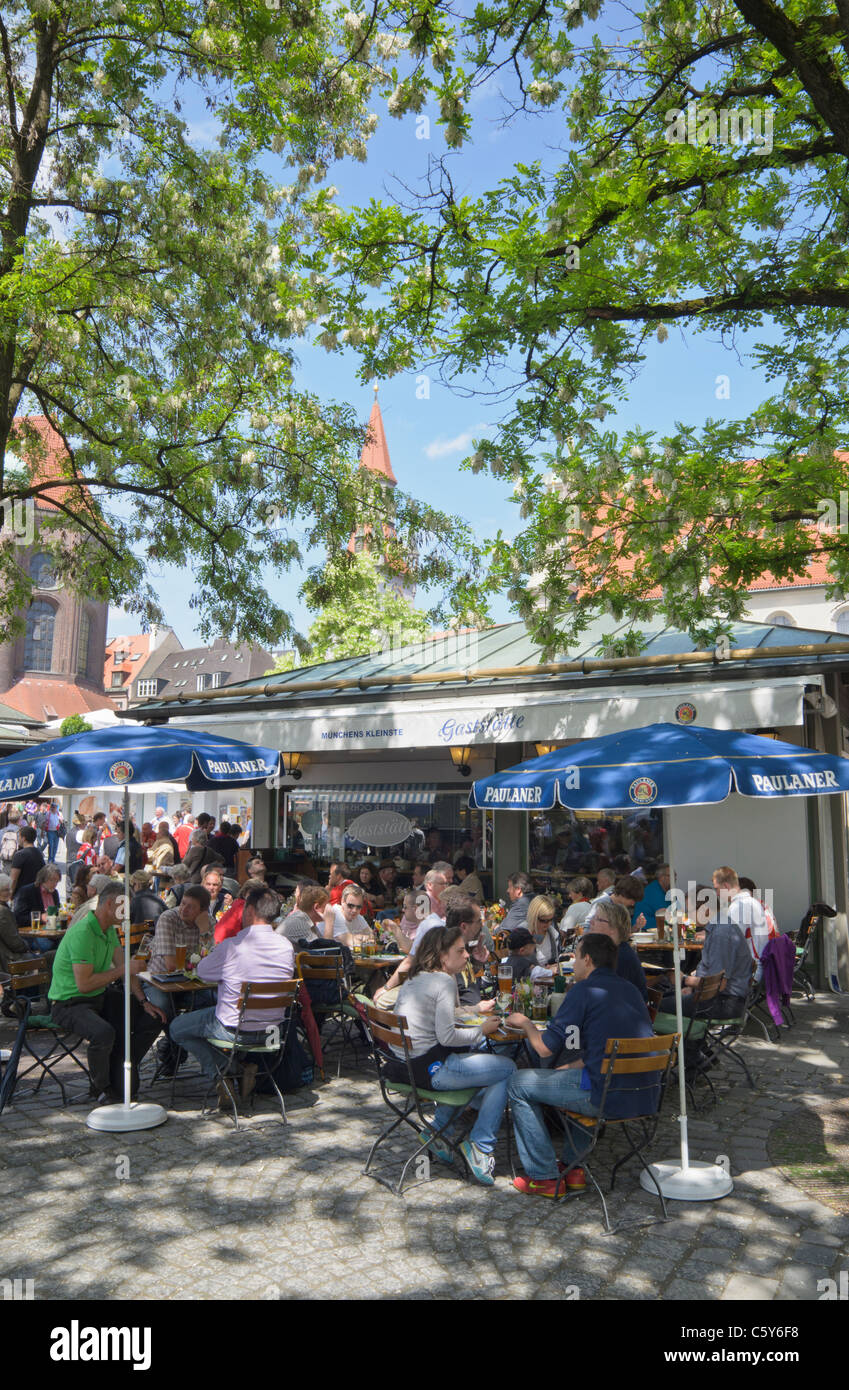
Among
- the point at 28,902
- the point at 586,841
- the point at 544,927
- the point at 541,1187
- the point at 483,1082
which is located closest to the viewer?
the point at 541,1187

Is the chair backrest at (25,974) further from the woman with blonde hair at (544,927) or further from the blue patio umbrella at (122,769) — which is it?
the woman with blonde hair at (544,927)

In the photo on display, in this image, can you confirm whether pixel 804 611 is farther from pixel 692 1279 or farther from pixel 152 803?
pixel 692 1279

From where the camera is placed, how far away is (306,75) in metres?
10.1

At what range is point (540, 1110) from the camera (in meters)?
5.10

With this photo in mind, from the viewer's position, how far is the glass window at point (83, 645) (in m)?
55.2

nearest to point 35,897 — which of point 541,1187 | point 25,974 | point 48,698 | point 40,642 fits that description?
point 25,974

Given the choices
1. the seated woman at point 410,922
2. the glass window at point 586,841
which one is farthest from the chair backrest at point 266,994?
the glass window at point 586,841

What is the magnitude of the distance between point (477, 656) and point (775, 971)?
659 cm

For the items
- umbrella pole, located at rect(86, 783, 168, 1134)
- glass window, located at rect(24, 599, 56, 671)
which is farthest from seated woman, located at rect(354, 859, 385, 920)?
glass window, located at rect(24, 599, 56, 671)

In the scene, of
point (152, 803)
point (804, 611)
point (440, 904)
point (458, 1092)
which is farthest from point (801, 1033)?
Result: point (804, 611)

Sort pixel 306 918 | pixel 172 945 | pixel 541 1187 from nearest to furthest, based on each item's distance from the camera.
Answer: pixel 541 1187 → pixel 172 945 → pixel 306 918

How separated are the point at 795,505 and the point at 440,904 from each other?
517cm

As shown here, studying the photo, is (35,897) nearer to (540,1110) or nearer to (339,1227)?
(339,1227)

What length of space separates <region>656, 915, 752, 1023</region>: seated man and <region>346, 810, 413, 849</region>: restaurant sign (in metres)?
7.52
